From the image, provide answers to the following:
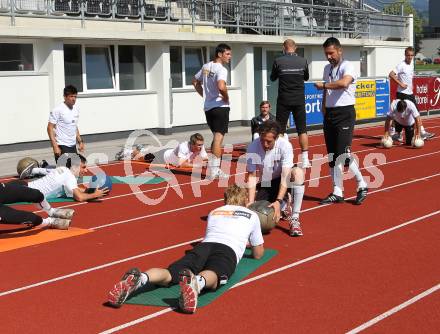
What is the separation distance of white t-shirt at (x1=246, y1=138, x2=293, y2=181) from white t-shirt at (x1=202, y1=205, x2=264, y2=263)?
1482 mm

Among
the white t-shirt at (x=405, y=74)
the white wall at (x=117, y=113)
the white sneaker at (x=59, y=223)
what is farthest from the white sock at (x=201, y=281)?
the white wall at (x=117, y=113)

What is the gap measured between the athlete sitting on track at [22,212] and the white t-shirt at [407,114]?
10.1 metres

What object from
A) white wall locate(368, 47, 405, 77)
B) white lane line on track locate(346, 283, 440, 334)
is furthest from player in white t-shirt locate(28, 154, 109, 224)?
white wall locate(368, 47, 405, 77)

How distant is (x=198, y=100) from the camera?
2294cm

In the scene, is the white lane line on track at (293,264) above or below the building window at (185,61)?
below

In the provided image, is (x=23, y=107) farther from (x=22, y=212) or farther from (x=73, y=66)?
(x=22, y=212)

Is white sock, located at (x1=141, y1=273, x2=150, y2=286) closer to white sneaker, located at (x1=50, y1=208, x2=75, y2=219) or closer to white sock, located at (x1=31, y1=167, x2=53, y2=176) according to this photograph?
white sneaker, located at (x1=50, y1=208, x2=75, y2=219)

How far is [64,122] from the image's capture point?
1248 cm

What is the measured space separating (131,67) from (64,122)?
941 cm

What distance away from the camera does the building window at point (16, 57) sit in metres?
18.0

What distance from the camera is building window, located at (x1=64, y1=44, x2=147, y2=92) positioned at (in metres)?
19.9

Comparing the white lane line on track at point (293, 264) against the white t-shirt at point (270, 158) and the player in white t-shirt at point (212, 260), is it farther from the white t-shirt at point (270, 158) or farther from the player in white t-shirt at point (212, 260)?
the white t-shirt at point (270, 158)

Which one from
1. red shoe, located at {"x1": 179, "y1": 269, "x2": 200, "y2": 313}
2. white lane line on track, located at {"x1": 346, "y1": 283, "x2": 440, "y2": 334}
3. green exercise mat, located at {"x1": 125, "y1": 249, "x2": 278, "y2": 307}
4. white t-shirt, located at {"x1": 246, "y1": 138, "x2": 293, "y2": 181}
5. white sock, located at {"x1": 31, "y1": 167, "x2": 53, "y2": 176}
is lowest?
white lane line on track, located at {"x1": 346, "y1": 283, "x2": 440, "y2": 334}

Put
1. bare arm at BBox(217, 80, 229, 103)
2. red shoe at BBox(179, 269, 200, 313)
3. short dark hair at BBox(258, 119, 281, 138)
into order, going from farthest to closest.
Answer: bare arm at BBox(217, 80, 229, 103)
short dark hair at BBox(258, 119, 281, 138)
red shoe at BBox(179, 269, 200, 313)
